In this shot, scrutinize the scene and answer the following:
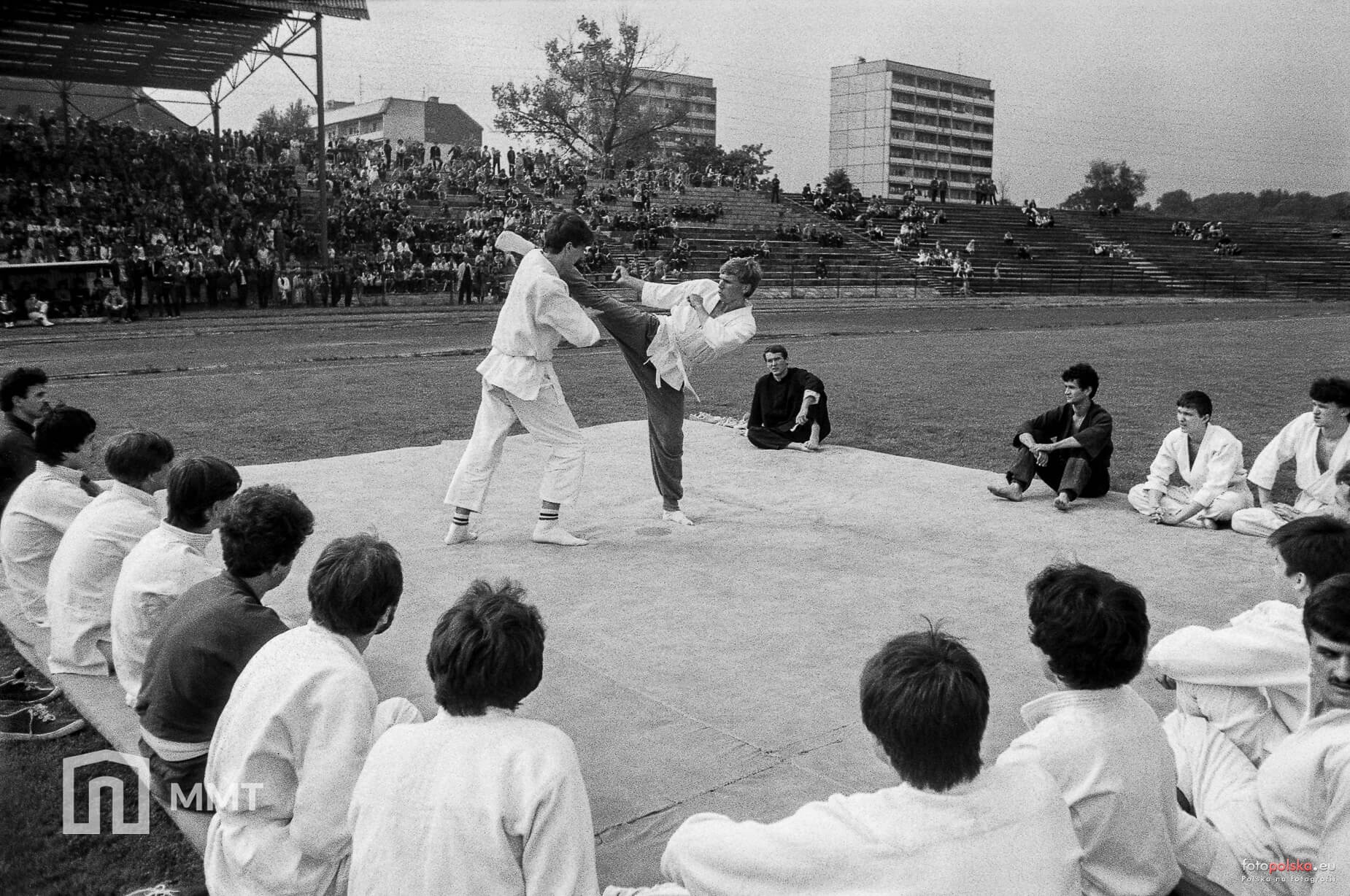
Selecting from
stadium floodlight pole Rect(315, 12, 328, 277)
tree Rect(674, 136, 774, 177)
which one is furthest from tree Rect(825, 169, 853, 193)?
stadium floodlight pole Rect(315, 12, 328, 277)

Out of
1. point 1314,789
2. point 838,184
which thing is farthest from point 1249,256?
point 1314,789

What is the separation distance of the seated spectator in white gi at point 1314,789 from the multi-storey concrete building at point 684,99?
59435 mm

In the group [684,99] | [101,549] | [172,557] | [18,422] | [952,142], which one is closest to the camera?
[172,557]

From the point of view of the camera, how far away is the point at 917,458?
27.9ft

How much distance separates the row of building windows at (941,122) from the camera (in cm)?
12761

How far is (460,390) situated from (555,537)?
7017 mm

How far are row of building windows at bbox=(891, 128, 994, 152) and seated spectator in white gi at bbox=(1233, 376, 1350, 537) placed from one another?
126 m

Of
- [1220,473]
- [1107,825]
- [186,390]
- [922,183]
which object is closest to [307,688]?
[1107,825]

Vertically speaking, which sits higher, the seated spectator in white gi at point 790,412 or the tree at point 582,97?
the tree at point 582,97

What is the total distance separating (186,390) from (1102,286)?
36.7m

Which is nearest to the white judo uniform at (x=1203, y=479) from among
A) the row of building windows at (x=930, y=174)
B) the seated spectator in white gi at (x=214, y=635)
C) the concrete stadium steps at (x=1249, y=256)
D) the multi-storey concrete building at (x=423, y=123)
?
the seated spectator in white gi at (x=214, y=635)

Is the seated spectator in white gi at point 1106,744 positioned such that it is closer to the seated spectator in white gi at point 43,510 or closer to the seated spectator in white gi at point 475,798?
the seated spectator in white gi at point 475,798

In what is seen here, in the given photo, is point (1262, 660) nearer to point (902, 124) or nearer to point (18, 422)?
point (18, 422)

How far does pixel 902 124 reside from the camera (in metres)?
128
